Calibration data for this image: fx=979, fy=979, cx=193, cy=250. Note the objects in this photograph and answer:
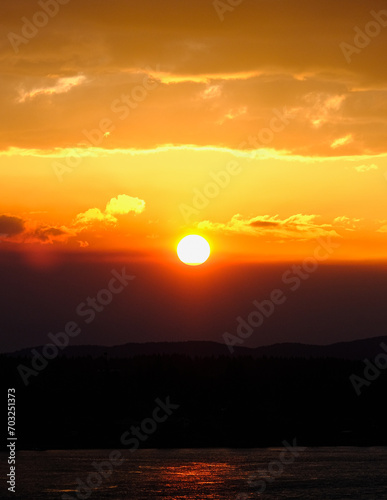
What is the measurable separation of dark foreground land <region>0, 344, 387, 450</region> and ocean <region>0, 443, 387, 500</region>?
21.8m

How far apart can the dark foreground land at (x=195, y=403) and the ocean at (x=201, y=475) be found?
2178cm

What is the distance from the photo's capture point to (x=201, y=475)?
332 ft

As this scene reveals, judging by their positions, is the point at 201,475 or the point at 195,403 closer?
the point at 201,475

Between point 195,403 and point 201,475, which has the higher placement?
point 195,403

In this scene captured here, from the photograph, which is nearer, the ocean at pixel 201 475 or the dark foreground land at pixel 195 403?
the ocean at pixel 201 475

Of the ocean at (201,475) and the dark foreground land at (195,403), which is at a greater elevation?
the dark foreground land at (195,403)

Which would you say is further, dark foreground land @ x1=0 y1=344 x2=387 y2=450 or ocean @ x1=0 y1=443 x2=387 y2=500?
dark foreground land @ x1=0 y1=344 x2=387 y2=450

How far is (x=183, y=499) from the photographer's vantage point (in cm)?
8300

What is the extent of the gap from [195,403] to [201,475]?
79093mm

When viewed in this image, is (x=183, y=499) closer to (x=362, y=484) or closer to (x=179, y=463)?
(x=362, y=484)

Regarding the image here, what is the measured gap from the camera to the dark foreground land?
518 ft

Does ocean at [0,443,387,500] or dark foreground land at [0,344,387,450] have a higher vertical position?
dark foreground land at [0,344,387,450]

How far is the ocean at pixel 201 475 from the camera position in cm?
8706

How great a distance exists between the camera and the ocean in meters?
87.1
